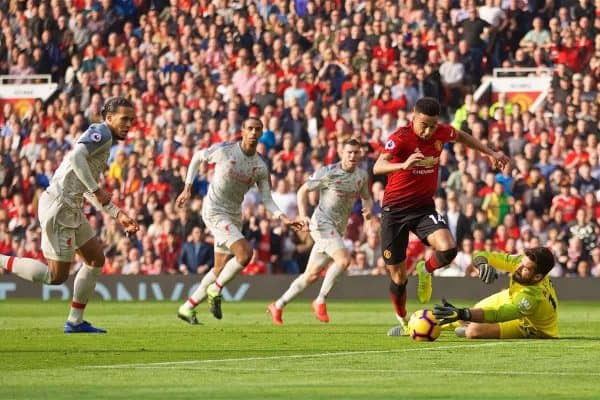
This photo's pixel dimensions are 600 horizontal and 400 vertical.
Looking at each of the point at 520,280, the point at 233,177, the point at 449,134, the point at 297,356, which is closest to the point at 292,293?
the point at 233,177

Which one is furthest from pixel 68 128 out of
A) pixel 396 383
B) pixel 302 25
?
pixel 396 383

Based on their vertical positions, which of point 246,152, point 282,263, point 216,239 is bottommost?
point 282,263

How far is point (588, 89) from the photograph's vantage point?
2589 centimetres

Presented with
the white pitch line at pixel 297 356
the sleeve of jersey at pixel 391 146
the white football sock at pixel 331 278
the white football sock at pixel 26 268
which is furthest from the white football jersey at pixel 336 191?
the white pitch line at pixel 297 356

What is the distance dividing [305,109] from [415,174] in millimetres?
12534

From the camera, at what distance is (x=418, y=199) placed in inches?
607

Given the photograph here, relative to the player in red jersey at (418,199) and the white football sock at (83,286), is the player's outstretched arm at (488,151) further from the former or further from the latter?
the white football sock at (83,286)

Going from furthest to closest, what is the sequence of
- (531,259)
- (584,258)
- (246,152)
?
1. (584,258)
2. (246,152)
3. (531,259)

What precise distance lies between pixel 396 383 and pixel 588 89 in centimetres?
1650

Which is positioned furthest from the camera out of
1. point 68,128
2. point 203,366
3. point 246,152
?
point 68,128

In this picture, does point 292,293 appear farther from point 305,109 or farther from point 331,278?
point 305,109

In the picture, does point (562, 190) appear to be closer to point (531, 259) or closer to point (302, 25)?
point (302, 25)

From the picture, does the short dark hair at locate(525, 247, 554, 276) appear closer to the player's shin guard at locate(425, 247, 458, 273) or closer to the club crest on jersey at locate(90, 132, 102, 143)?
the player's shin guard at locate(425, 247, 458, 273)

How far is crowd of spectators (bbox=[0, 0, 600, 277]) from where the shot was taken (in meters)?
24.9
